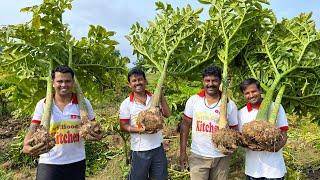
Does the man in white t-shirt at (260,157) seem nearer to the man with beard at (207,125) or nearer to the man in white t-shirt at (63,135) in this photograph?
the man with beard at (207,125)

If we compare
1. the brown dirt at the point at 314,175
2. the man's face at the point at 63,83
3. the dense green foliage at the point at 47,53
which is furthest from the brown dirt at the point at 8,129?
the brown dirt at the point at 314,175

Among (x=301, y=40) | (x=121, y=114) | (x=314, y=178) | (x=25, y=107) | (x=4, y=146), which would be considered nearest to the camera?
(x=121, y=114)

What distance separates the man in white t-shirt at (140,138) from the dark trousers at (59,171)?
2.26 feet

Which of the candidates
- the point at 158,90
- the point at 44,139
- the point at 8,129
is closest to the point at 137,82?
the point at 158,90

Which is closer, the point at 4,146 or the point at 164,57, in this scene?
the point at 164,57

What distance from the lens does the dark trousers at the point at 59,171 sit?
4.47 meters

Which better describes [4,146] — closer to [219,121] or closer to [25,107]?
[25,107]

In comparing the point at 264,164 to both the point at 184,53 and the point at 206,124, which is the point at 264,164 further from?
the point at 184,53

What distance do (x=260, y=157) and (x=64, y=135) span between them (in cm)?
199

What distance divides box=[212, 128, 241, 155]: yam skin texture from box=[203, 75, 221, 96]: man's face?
481 mm

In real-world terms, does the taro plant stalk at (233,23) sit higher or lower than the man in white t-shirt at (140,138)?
higher

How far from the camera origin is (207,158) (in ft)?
15.7

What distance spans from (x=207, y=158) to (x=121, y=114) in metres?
1.08

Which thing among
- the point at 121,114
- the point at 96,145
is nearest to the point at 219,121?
the point at 121,114
